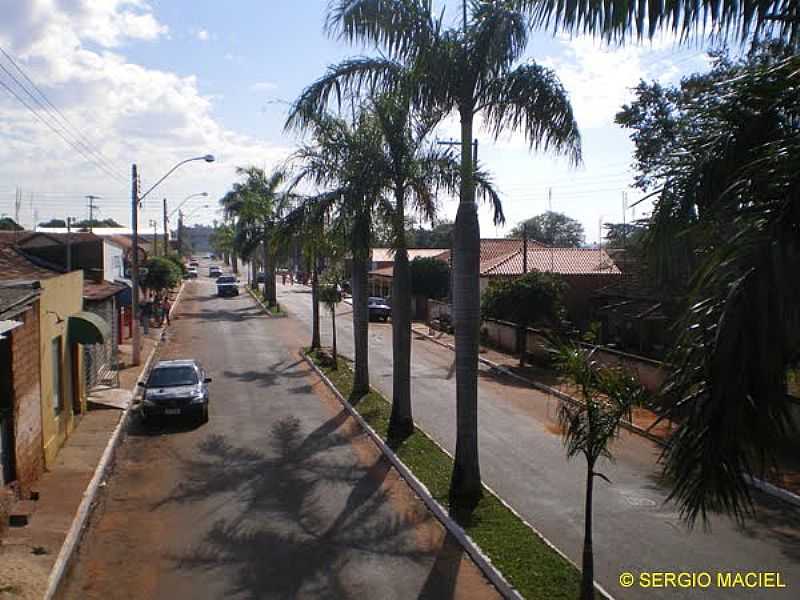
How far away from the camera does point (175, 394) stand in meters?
18.6

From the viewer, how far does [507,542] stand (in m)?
10.6

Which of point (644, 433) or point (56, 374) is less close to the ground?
point (56, 374)

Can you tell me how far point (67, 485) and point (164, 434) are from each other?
479cm

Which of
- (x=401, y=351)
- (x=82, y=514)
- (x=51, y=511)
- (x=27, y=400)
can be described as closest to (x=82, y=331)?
(x=27, y=400)

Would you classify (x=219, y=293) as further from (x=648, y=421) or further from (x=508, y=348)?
(x=648, y=421)

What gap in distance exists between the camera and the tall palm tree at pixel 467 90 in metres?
11.6

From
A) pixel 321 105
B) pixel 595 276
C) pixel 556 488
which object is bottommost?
pixel 556 488

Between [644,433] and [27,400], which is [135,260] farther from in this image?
[644,433]

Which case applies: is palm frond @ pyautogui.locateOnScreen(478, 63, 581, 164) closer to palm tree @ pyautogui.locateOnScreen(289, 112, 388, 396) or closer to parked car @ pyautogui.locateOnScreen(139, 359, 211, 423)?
palm tree @ pyautogui.locateOnScreen(289, 112, 388, 396)

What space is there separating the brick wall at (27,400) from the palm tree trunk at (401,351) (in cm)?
703

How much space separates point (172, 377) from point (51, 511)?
8.04 metres

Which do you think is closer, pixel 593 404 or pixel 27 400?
pixel 593 404

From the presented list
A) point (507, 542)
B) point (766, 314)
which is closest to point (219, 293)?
point (507, 542)

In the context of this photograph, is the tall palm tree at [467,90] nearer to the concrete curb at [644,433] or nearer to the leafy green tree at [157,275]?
the concrete curb at [644,433]
